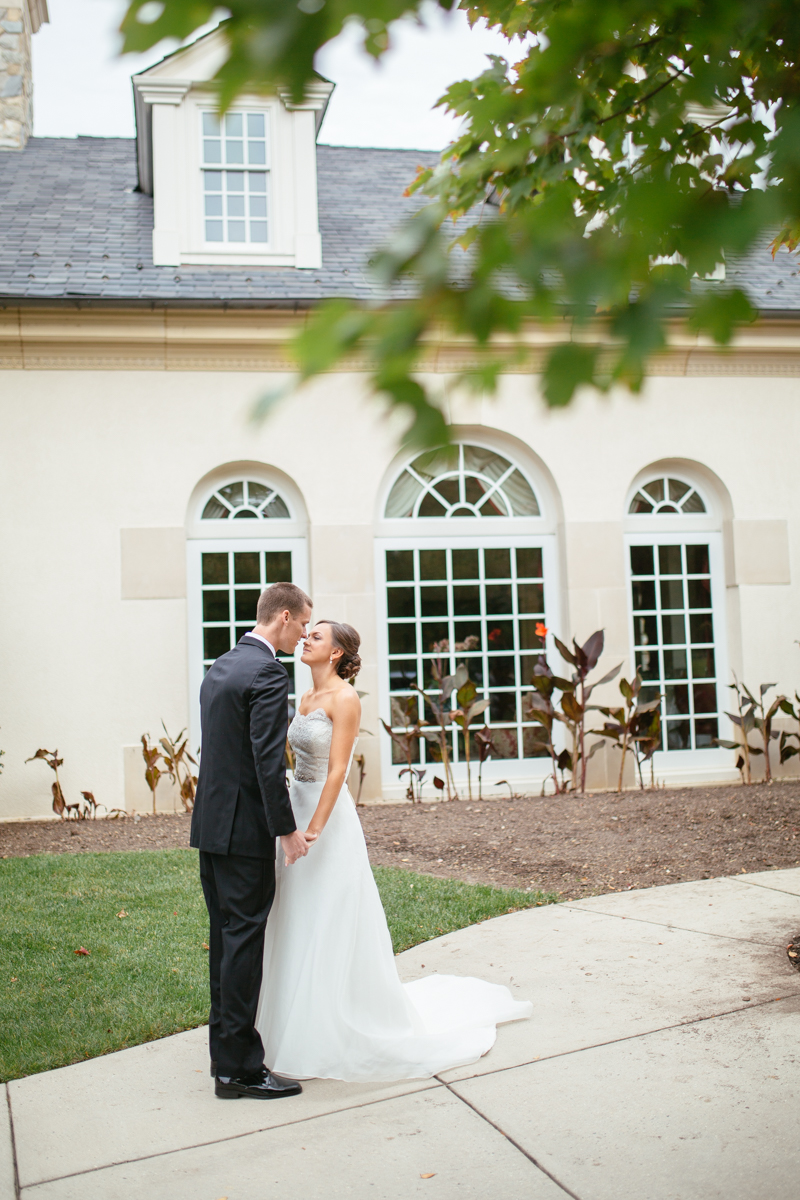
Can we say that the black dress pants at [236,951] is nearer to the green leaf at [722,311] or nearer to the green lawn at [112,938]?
the green lawn at [112,938]

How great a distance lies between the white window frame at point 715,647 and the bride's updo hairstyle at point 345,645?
6.91 meters

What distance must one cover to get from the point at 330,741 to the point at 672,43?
2.98 m

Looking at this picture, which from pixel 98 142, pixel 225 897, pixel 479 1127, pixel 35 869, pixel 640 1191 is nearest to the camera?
pixel 640 1191

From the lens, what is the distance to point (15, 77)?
13.1 m

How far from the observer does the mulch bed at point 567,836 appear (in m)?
6.61

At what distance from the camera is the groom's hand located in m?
3.60

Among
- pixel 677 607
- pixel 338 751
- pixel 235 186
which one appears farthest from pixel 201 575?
pixel 338 751

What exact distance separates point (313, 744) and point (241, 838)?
53cm

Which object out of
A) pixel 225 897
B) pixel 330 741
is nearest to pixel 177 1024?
pixel 225 897

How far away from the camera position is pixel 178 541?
9.60m

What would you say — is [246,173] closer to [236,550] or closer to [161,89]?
[161,89]

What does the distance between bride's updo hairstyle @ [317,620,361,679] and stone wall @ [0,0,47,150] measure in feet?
38.6

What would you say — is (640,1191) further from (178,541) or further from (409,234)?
(178,541)

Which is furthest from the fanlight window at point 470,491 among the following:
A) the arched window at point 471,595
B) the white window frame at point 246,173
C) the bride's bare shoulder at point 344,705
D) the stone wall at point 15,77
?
the stone wall at point 15,77
